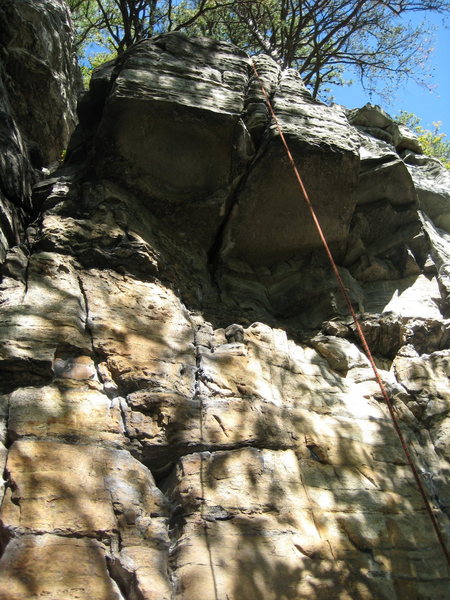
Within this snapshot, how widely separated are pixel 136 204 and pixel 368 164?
3.48m

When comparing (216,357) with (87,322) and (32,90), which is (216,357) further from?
(32,90)

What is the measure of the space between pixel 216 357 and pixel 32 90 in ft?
17.9

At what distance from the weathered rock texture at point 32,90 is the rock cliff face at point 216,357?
468mm

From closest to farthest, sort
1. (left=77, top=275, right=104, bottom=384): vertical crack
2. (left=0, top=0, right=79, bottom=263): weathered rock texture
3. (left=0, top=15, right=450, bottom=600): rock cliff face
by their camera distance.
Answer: (left=0, top=15, right=450, bottom=600): rock cliff face, (left=77, top=275, right=104, bottom=384): vertical crack, (left=0, top=0, right=79, bottom=263): weathered rock texture

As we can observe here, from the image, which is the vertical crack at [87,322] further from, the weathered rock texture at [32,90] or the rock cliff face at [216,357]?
the weathered rock texture at [32,90]

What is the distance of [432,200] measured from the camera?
31.8 ft

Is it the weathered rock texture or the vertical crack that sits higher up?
the weathered rock texture

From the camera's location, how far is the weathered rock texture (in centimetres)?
654

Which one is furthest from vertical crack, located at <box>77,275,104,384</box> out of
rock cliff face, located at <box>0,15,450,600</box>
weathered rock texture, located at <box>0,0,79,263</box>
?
weathered rock texture, located at <box>0,0,79,263</box>

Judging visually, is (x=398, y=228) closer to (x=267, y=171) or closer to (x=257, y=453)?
(x=267, y=171)

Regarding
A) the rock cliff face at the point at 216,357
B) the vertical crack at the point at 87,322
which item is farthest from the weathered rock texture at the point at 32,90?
A: the vertical crack at the point at 87,322

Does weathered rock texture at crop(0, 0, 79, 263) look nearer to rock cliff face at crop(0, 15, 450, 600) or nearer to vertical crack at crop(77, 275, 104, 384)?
rock cliff face at crop(0, 15, 450, 600)

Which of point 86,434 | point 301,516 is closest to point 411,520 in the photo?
point 301,516

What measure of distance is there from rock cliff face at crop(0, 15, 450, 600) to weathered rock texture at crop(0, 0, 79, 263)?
0.47m
